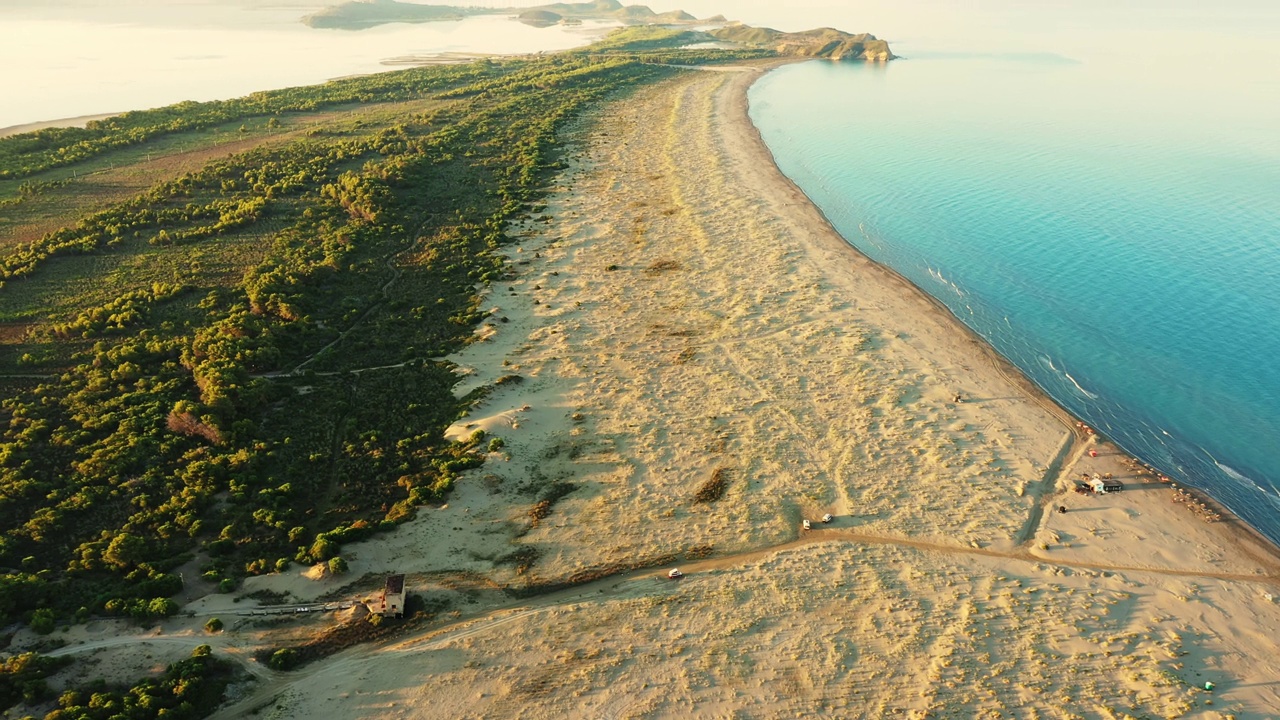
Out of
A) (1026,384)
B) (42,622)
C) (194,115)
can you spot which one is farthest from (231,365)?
(194,115)

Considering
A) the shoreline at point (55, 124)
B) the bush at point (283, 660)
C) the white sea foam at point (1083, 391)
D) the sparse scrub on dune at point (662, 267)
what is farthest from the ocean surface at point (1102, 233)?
the shoreline at point (55, 124)

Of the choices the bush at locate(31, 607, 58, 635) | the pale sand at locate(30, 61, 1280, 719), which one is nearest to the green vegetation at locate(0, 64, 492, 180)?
the bush at locate(31, 607, 58, 635)

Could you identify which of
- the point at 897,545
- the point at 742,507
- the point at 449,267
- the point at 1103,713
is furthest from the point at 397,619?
the point at 449,267

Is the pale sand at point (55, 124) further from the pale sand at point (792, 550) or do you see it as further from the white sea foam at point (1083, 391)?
the white sea foam at point (1083, 391)

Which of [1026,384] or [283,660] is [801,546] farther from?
[1026,384]

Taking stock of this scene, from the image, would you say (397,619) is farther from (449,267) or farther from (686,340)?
(449,267)

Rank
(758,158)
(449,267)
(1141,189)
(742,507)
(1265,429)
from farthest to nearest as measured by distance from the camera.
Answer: (758,158) < (1141,189) < (449,267) < (1265,429) < (742,507)

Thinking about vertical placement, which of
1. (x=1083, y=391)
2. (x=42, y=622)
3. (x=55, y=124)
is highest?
(x=55, y=124)
